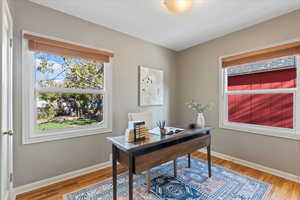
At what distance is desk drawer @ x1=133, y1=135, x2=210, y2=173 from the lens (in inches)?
58.7

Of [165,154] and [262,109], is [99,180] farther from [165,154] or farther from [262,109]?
[262,109]

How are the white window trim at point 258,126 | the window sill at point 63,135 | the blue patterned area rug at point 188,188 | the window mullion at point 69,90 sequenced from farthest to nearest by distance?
1. the white window trim at point 258,126
2. the window mullion at point 69,90
3. the window sill at point 63,135
4. the blue patterned area rug at point 188,188

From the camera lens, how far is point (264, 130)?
8.04ft

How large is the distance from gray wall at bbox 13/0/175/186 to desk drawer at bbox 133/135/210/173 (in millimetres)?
1297

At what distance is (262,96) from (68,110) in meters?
3.28

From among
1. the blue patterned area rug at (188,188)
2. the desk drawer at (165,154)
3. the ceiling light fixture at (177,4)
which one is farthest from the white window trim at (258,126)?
the ceiling light fixture at (177,4)

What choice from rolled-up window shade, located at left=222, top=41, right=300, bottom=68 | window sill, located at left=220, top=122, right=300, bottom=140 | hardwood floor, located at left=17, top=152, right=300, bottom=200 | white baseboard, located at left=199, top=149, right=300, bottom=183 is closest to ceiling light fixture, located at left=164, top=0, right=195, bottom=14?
rolled-up window shade, located at left=222, top=41, right=300, bottom=68

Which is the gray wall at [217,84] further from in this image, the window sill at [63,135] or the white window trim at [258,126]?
the window sill at [63,135]

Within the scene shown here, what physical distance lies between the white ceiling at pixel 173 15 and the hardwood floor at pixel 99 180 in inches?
98.2

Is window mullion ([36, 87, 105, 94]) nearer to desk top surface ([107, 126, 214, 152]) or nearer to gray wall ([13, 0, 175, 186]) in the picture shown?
gray wall ([13, 0, 175, 186])

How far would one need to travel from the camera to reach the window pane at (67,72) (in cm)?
207

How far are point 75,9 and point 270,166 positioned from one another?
3.87 m

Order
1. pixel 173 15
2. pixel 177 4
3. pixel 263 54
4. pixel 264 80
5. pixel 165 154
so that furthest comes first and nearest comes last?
pixel 264 80 < pixel 263 54 < pixel 173 15 < pixel 165 154 < pixel 177 4

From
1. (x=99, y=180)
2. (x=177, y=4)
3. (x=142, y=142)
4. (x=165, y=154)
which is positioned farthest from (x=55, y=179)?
(x=177, y=4)
